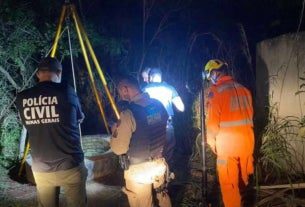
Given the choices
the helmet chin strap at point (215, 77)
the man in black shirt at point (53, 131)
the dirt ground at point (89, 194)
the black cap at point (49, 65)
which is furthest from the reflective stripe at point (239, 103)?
the dirt ground at point (89, 194)

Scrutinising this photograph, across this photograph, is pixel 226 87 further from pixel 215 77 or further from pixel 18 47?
pixel 18 47

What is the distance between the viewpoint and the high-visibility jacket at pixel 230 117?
182 inches

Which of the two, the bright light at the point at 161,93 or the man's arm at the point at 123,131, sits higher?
the bright light at the point at 161,93

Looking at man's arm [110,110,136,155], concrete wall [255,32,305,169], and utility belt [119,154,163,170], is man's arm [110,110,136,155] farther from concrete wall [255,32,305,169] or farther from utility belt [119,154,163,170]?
concrete wall [255,32,305,169]

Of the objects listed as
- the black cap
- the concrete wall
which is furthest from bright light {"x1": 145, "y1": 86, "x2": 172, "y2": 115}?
the black cap

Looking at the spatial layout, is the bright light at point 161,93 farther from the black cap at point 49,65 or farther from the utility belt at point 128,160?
the black cap at point 49,65

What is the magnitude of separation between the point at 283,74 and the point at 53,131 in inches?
155

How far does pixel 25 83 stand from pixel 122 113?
166 inches

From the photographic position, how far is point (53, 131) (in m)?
3.78

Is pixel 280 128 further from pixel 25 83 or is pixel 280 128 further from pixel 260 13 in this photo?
pixel 260 13

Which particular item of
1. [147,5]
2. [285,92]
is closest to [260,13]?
[147,5]

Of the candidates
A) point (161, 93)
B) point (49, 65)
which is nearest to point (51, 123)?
point (49, 65)

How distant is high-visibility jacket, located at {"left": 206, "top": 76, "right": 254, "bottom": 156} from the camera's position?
15.2 ft

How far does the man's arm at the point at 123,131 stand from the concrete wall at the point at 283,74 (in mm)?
3151
